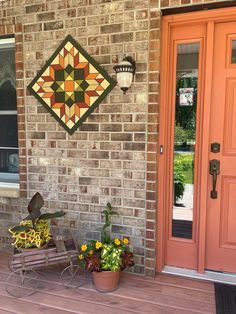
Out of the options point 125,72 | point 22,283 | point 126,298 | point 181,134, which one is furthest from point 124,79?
point 22,283

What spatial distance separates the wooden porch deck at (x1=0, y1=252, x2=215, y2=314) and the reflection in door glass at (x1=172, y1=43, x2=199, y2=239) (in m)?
0.45

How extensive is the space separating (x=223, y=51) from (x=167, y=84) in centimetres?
50

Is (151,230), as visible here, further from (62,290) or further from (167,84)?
(167,84)

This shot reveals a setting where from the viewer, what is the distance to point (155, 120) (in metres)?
2.37

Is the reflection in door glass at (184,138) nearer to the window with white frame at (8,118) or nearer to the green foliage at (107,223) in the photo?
the green foliage at (107,223)

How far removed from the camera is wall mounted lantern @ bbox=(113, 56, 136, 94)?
2258mm

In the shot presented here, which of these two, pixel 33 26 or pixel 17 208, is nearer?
pixel 33 26

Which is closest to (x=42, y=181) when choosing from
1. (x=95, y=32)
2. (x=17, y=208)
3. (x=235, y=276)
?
(x=17, y=208)

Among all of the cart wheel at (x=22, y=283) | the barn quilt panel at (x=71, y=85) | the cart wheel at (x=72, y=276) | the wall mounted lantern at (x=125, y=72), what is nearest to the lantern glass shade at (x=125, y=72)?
the wall mounted lantern at (x=125, y=72)

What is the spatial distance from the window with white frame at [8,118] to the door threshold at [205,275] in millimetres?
1752

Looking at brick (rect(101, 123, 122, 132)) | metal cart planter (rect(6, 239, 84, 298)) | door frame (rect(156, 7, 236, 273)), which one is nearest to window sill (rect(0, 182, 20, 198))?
metal cart planter (rect(6, 239, 84, 298))

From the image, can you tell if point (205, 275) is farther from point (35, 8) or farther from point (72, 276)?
point (35, 8)

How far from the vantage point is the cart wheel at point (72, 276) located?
2385 millimetres

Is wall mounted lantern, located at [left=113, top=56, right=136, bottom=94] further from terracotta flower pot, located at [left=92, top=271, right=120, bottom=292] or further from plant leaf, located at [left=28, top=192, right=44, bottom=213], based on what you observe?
terracotta flower pot, located at [left=92, top=271, right=120, bottom=292]
